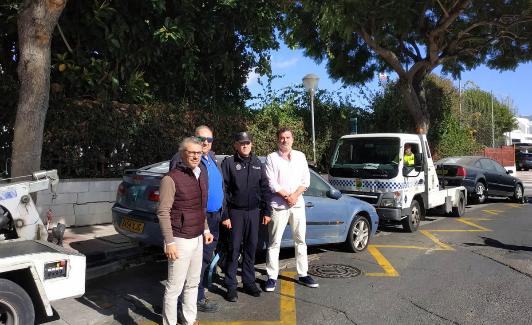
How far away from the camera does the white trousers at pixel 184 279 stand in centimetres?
406

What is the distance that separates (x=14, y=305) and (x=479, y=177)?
1291 centimetres

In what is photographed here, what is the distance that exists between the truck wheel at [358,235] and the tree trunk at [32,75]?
4531 mm

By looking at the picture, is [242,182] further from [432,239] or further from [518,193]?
[518,193]

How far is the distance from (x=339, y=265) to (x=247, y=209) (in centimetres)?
222

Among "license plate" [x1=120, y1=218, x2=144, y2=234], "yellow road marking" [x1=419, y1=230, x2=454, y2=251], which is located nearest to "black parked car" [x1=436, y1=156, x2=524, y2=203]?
"yellow road marking" [x1=419, y1=230, x2=454, y2=251]

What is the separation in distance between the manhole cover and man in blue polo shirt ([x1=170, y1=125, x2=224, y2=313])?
1.83 metres

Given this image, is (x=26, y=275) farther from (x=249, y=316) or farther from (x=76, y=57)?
(x=76, y=57)

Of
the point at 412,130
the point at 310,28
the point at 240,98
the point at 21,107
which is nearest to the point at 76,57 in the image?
the point at 21,107

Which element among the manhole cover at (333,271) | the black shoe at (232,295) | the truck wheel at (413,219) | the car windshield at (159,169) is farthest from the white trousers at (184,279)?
the truck wheel at (413,219)

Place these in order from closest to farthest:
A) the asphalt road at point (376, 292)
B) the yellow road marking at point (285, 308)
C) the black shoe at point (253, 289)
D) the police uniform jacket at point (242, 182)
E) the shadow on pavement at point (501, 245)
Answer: the yellow road marking at point (285, 308)
the asphalt road at point (376, 292)
the police uniform jacket at point (242, 182)
the black shoe at point (253, 289)
the shadow on pavement at point (501, 245)

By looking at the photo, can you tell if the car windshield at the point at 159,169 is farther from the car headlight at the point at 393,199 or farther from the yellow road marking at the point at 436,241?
the yellow road marking at the point at 436,241

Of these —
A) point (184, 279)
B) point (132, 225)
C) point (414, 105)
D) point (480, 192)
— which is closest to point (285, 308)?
point (184, 279)

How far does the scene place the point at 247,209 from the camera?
5.14 meters

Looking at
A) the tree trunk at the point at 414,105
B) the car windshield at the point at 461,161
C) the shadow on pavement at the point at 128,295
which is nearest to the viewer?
the shadow on pavement at the point at 128,295
